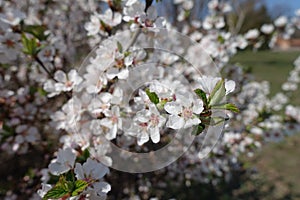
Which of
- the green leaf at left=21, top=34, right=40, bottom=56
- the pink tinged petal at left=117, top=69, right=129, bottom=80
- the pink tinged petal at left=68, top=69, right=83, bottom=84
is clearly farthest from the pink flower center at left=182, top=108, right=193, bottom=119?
the green leaf at left=21, top=34, right=40, bottom=56

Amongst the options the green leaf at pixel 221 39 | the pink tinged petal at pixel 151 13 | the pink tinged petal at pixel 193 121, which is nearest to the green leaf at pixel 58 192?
the pink tinged petal at pixel 193 121

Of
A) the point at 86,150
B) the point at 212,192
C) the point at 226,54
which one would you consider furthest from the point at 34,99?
the point at 212,192

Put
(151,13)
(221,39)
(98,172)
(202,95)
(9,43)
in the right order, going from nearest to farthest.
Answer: (202,95), (98,172), (151,13), (9,43), (221,39)

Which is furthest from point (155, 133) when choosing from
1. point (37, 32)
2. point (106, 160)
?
point (37, 32)

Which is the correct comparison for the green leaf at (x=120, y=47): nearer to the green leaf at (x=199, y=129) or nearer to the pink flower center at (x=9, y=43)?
the green leaf at (x=199, y=129)

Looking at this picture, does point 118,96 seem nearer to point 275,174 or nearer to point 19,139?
→ point 19,139

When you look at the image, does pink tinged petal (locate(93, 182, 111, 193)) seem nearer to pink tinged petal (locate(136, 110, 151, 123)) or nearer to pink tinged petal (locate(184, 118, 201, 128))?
pink tinged petal (locate(136, 110, 151, 123))

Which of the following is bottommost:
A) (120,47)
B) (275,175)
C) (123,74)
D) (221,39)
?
(275,175)
